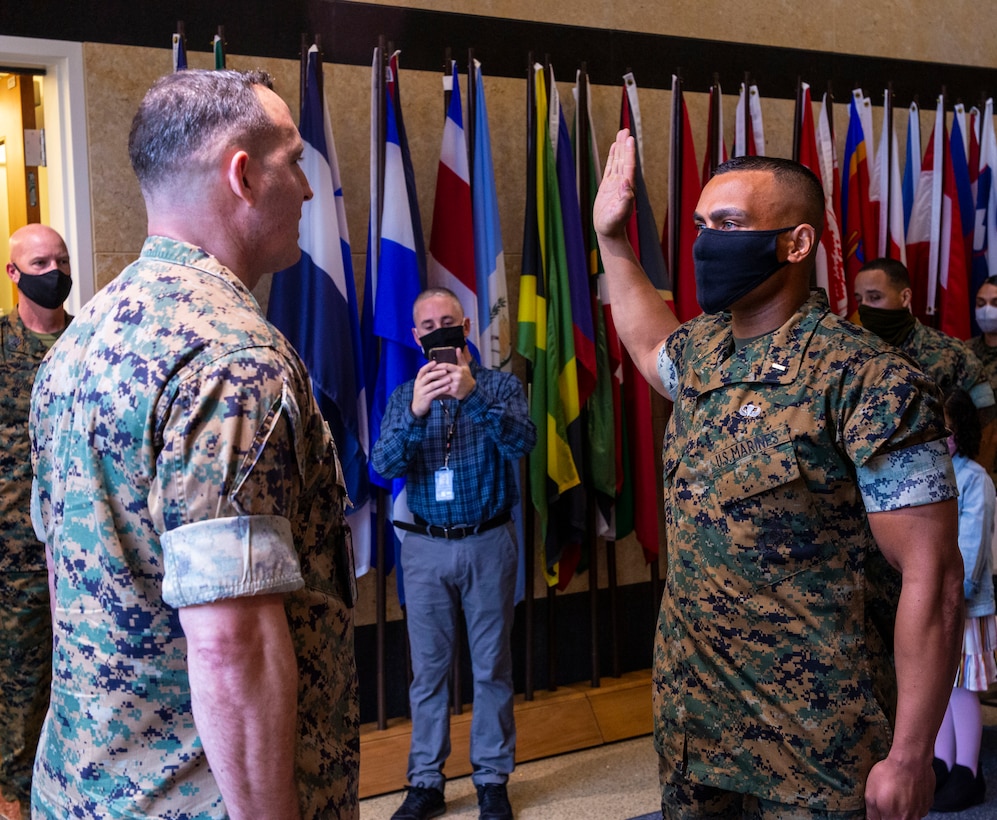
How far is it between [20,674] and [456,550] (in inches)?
51.5

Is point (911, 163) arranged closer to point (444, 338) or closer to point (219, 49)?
point (444, 338)

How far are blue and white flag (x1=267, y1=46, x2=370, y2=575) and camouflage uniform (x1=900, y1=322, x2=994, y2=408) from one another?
208cm

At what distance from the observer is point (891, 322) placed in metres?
3.83

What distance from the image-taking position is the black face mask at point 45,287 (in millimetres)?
Result: 2973

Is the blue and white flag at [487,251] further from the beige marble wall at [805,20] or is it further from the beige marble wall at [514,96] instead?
the beige marble wall at [805,20]

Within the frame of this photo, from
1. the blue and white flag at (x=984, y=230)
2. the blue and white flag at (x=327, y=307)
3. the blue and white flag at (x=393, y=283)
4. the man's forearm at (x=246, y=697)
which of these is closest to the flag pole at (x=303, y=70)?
the blue and white flag at (x=327, y=307)

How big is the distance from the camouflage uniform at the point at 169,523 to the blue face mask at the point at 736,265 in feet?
2.90

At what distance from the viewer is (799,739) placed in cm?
166

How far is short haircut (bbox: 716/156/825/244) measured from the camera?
1.86 meters

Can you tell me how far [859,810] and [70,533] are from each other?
1.27 m

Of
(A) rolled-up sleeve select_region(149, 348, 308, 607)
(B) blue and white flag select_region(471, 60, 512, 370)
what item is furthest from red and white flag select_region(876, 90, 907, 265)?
A: (A) rolled-up sleeve select_region(149, 348, 308, 607)

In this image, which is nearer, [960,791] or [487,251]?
[960,791]

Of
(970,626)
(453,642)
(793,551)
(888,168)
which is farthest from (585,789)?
(888,168)

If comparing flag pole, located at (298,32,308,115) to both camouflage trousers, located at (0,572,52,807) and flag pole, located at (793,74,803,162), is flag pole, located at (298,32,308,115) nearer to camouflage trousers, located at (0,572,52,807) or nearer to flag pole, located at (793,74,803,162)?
camouflage trousers, located at (0,572,52,807)
